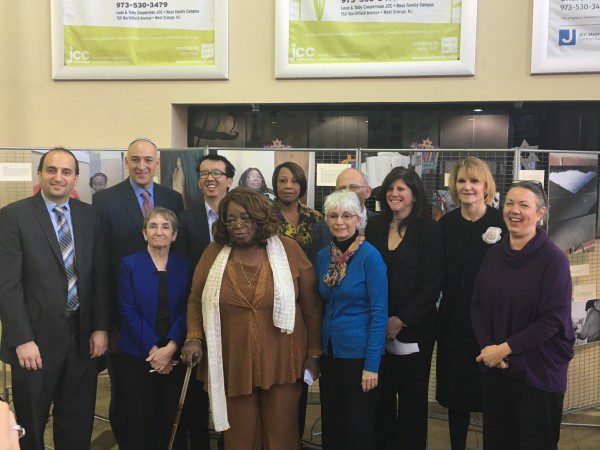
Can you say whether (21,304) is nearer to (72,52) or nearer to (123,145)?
(123,145)

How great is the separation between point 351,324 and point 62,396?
1556mm

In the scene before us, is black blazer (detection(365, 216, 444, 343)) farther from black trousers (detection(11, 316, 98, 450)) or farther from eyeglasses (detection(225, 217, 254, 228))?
black trousers (detection(11, 316, 98, 450))

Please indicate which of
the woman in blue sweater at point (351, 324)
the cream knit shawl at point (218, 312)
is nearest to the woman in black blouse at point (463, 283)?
the woman in blue sweater at point (351, 324)

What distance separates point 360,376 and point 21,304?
1.64m

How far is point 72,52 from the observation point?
14.3 feet

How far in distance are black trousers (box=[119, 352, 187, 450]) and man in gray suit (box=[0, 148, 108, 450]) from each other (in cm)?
22

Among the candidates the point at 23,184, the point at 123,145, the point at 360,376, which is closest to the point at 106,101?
the point at 123,145

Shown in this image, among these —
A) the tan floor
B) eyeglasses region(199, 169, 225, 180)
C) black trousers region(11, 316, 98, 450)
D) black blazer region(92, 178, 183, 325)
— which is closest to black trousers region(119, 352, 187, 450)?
black trousers region(11, 316, 98, 450)

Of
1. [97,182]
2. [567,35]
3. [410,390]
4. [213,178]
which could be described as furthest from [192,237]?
[567,35]

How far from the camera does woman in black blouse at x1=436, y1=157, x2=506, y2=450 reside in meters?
2.55

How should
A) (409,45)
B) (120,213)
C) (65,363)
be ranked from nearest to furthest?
(65,363)
(120,213)
(409,45)

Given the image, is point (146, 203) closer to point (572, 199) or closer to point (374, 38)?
point (374, 38)

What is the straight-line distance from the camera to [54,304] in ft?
8.10

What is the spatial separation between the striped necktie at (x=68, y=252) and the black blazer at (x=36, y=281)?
24 millimetres
